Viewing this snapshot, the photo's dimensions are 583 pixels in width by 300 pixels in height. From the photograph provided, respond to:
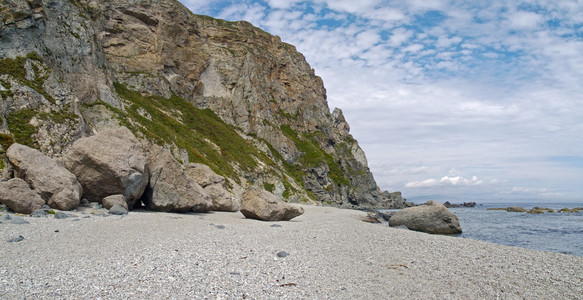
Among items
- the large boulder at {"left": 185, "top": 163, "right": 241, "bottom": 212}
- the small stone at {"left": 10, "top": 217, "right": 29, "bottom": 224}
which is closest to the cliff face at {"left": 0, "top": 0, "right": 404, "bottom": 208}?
the large boulder at {"left": 185, "top": 163, "right": 241, "bottom": 212}

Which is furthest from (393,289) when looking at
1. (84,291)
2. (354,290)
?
(84,291)

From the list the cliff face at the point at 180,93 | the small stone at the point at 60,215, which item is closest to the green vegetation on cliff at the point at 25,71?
the cliff face at the point at 180,93

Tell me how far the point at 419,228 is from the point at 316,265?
63.8ft

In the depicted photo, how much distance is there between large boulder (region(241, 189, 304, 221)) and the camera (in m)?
20.7

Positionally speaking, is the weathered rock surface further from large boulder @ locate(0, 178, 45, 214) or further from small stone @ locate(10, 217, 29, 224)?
small stone @ locate(10, 217, 29, 224)

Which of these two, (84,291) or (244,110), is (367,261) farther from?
(244,110)

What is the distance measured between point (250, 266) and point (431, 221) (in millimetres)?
21358

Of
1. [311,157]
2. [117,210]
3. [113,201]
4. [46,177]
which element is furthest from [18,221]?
[311,157]

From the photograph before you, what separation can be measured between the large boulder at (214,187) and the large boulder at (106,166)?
6.90m

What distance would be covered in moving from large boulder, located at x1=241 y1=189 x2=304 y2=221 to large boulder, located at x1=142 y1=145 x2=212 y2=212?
356 cm

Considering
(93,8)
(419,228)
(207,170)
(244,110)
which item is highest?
(93,8)

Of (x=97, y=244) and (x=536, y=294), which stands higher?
(x=97, y=244)

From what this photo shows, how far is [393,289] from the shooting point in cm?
823

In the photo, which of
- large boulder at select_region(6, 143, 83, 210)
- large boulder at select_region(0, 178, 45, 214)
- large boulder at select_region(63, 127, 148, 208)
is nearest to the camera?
large boulder at select_region(0, 178, 45, 214)
